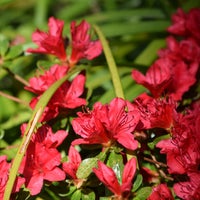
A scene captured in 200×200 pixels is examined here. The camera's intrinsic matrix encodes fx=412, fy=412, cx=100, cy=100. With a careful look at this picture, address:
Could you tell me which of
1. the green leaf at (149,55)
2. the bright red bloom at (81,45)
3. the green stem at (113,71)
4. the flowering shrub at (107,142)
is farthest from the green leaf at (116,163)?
the green leaf at (149,55)

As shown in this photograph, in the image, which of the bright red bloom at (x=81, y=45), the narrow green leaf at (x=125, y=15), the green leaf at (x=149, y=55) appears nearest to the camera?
the bright red bloom at (x=81, y=45)

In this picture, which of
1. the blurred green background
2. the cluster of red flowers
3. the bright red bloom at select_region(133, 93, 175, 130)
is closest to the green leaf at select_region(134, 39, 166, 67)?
the blurred green background

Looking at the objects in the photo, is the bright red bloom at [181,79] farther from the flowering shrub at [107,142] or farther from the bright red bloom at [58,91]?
the bright red bloom at [58,91]

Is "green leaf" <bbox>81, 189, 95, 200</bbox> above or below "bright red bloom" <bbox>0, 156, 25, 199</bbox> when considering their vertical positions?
below

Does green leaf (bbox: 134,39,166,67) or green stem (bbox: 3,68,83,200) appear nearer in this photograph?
green stem (bbox: 3,68,83,200)

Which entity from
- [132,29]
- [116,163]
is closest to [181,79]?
[116,163]

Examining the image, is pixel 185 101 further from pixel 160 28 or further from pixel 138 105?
pixel 160 28

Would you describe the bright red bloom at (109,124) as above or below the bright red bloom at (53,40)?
below

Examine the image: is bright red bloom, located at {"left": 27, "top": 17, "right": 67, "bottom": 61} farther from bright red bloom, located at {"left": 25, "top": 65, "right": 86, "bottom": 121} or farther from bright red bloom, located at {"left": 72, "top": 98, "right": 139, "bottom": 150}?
bright red bloom, located at {"left": 72, "top": 98, "right": 139, "bottom": 150}
